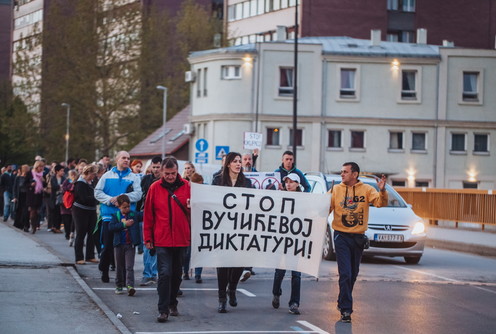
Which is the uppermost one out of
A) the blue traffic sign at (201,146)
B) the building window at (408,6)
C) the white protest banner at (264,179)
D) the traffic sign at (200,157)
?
the building window at (408,6)

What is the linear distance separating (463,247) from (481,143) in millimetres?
38612

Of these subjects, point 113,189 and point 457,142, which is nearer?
point 113,189

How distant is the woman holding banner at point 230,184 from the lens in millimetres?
12578

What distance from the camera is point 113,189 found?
49.5 feet

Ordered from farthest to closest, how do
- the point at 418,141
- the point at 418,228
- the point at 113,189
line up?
the point at 418,141 → the point at 418,228 → the point at 113,189

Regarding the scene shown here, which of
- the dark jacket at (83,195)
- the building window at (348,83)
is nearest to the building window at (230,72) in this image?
the building window at (348,83)

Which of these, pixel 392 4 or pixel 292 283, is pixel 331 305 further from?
pixel 392 4

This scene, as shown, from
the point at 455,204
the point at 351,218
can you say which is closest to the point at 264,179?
the point at 351,218

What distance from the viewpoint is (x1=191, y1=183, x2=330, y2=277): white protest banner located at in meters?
12.6

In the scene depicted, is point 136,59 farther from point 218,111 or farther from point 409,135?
point 409,135

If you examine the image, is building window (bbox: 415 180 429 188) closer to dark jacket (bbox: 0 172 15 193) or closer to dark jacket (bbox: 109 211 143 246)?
dark jacket (bbox: 0 172 15 193)

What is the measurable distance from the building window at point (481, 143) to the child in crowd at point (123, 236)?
5255 centimetres

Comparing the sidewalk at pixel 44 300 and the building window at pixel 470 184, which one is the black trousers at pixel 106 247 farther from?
the building window at pixel 470 184

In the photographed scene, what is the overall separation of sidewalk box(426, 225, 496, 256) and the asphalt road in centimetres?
708
